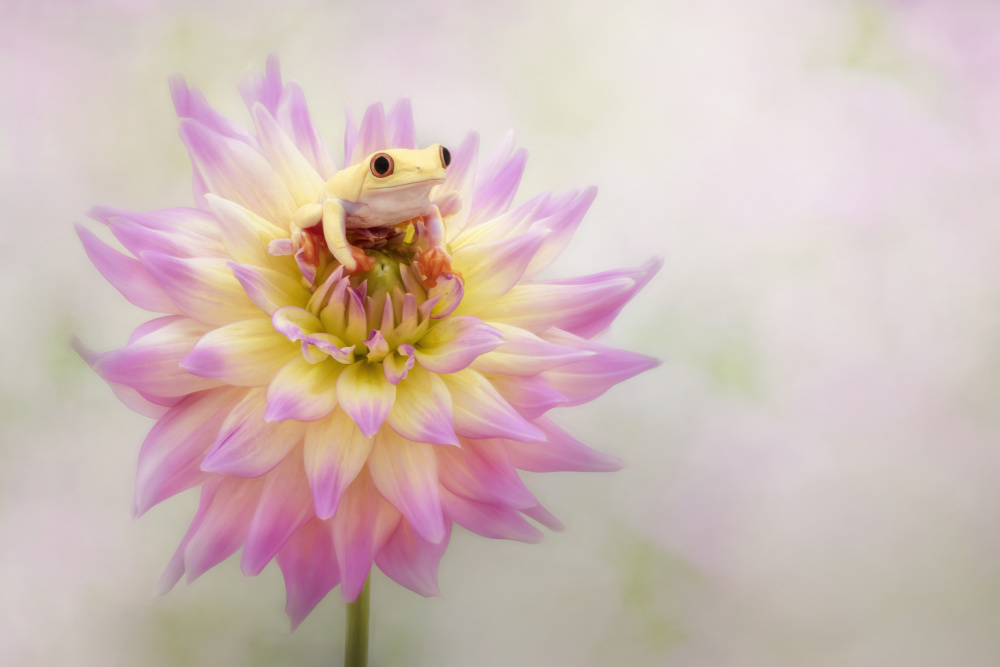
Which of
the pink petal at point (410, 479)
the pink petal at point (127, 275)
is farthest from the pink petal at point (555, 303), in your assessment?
the pink petal at point (127, 275)

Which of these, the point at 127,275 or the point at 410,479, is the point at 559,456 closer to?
the point at 410,479

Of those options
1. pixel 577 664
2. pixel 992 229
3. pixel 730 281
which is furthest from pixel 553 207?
pixel 992 229

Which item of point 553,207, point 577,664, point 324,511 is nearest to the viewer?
point 324,511

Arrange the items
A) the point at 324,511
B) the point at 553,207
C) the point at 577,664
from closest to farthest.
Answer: the point at 324,511
the point at 553,207
the point at 577,664

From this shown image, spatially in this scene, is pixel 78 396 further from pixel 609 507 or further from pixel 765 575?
pixel 765 575

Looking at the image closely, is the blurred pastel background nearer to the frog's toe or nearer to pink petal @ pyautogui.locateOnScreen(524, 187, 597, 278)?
pink petal @ pyautogui.locateOnScreen(524, 187, 597, 278)

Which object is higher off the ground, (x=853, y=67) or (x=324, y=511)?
(x=853, y=67)

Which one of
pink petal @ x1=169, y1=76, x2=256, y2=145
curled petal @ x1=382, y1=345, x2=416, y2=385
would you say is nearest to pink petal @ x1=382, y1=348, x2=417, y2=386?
curled petal @ x1=382, y1=345, x2=416, y2=385
